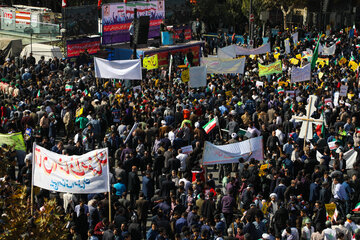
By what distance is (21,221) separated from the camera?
9328mm

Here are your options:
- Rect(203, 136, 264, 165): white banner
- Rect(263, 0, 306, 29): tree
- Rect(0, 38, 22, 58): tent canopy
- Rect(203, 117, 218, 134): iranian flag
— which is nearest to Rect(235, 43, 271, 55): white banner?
Rect(0, 38, 22, 58): tent canopy

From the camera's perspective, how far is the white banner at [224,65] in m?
26.2

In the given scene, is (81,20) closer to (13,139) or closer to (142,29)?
(142,29)

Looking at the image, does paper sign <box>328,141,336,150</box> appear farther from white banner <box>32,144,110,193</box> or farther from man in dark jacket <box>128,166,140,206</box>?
white banner <box>32,144,110,193</box>

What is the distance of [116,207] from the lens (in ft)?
45.0

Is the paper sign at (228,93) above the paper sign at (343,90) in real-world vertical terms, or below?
below

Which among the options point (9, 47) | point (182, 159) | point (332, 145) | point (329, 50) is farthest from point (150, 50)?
point (182, 159)

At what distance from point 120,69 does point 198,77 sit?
2.85 m

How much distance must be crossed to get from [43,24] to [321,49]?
15.5 m

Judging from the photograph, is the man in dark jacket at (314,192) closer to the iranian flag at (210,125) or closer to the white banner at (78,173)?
the white banner at (78,173)

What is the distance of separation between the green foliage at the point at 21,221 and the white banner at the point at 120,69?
14.4m

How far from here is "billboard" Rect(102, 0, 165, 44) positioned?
114ft

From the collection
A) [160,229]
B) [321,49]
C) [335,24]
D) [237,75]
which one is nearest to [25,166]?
[160,229]

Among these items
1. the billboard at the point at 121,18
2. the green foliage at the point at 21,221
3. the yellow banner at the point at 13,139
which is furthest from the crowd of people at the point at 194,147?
the billboard at the point at 121,18
